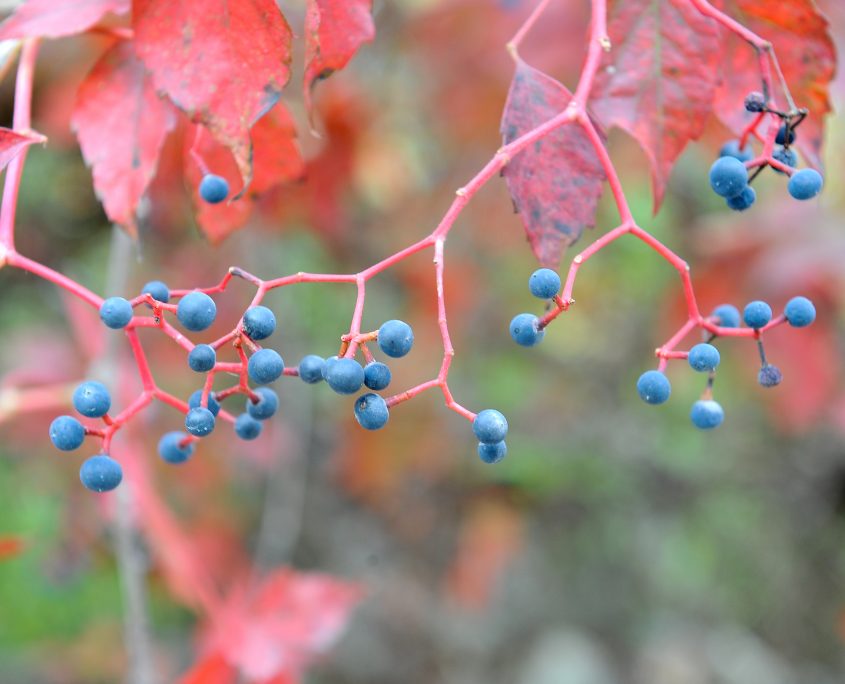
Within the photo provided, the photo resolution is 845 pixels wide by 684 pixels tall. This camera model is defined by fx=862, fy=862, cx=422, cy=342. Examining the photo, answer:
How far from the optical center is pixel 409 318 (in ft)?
10.9

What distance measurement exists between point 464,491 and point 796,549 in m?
1.62

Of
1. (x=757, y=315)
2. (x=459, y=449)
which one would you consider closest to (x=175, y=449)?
(x=757, y=315)

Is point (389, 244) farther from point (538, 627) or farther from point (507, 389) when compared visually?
point (538, 627)

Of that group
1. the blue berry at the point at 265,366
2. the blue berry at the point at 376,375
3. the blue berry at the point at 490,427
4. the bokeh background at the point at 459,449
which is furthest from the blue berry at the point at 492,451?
the bokeh background at the point at 459,449

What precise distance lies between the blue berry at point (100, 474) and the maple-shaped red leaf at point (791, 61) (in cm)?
91

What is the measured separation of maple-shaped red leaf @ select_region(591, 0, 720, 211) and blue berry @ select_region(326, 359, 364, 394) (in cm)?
49

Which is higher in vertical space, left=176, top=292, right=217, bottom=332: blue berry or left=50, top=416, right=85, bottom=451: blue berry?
left=176, top=292, right=217, bottom=332: blue berry

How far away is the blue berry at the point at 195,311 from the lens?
917 millimetres

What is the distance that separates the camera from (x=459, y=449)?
379 cm

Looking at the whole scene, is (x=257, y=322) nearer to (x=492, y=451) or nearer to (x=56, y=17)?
(x=492, y=451)

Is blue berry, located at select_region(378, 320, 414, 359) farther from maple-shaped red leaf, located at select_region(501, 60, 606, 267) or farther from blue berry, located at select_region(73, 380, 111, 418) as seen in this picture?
blue berry, located at select_region(73, 380, 111, 418)

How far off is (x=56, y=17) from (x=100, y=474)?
600 millimetres

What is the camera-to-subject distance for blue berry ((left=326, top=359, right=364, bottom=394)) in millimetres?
858

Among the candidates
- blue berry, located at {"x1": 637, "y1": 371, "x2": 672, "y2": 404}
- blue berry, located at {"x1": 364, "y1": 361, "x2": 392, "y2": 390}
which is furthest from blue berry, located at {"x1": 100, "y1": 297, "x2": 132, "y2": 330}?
blue berry, located at {"x1": 637, "y1": 371, "x2": 672, "y2": 404}
